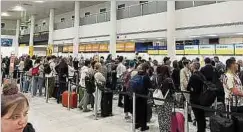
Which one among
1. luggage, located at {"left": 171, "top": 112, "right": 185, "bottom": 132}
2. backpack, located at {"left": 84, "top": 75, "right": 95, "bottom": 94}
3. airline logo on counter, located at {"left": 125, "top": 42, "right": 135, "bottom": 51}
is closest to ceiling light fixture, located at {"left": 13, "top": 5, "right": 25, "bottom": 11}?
airline logo on counter, located at {"left": 125, "top": 42, "right": 135, "bottom": 51}

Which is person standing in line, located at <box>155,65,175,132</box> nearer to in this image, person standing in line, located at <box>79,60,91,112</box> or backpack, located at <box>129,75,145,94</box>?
backpack, located at <box>129,75,145,94</box>

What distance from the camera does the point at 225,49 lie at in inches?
526

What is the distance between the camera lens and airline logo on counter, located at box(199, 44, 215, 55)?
13.9 meters

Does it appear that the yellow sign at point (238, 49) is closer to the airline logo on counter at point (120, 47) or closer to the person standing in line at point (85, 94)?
the person standing in line at point (85, 94)

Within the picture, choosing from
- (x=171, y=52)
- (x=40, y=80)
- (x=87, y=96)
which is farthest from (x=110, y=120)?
(x=171, y=52)


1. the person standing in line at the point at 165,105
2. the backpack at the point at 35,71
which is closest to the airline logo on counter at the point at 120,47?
the backpack at the point at 35,71

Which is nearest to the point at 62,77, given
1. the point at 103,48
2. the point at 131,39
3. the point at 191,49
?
the point at 191,49

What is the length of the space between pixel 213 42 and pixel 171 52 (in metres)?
2.17

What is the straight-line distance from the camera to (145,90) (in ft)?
21.8

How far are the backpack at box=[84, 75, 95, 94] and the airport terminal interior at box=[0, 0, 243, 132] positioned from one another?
1.26ft

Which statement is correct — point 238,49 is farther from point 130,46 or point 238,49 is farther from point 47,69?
point 130,46

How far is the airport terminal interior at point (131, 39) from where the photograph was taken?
7.57 meters

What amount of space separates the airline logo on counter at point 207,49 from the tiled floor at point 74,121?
6.50 metres

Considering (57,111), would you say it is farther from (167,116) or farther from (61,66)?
(167,116)
